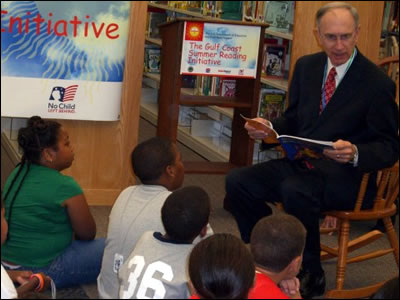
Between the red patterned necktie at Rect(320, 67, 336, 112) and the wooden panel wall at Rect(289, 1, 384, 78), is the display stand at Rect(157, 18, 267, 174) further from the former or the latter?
the red patterned necktie at Rect(320, 67, 336, 112)

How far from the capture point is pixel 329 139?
3.62 metres

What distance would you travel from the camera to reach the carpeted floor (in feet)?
12.5

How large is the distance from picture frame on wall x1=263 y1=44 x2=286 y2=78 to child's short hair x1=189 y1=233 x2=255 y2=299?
370cm

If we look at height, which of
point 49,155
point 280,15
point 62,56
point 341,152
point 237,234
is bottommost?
point 237,234

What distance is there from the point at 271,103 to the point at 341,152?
7.92ft

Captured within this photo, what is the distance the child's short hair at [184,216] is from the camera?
2.66 m

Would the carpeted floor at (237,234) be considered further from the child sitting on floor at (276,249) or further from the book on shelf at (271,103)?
the child sitting on floor at (276,249)

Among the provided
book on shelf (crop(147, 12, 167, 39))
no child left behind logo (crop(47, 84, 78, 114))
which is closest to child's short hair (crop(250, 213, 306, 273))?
no child left behind logo (crop(47, 84, 78, 114))

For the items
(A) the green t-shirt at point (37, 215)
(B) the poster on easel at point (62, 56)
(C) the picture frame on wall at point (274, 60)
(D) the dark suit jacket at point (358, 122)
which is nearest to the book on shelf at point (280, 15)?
(C) the picture frame on wall at point (274, 60)

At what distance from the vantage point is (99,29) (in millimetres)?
4391

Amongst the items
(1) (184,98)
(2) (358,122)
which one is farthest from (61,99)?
(2) (358,122)

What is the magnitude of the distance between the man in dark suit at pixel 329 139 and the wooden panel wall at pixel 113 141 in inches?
41.4

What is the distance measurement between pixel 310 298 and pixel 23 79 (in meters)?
1.88

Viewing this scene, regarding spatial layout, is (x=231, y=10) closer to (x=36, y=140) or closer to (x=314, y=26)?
(x=314, y=26)
